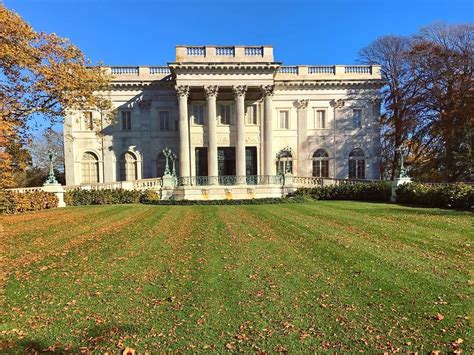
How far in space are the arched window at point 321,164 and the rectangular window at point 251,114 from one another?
7.08m

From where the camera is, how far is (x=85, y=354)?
12.1 ft

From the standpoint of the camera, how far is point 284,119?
110ft

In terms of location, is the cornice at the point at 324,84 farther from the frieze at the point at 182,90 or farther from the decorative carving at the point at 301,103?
the frieze at the point at 182,90

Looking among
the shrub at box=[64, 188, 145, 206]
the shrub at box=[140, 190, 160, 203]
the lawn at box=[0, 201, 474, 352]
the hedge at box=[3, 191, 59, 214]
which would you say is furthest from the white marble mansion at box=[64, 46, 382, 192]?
the lawn at box=[0, 201, 474, 352]

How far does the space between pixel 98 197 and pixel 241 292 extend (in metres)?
20.2

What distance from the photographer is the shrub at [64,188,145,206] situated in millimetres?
22844

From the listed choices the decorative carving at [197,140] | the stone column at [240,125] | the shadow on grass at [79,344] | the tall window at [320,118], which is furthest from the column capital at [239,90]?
the shadow on grass at [79,344]

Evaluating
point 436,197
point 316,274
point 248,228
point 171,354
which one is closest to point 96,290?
point 171,354

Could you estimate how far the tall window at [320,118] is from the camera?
33.9m

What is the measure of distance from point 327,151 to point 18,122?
85.6 ft

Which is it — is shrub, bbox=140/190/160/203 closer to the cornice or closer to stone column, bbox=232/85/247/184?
stone column, bbox=232/85/247/184

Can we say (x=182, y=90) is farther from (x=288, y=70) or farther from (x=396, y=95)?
(x=396, y=95)

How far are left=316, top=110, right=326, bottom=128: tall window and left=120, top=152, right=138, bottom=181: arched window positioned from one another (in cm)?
1824

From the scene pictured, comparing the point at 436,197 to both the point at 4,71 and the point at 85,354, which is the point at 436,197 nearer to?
the point at 85,354
